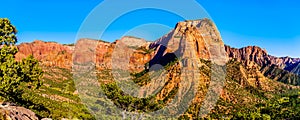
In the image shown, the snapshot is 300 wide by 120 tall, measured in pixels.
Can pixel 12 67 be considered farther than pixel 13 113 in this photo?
Yes

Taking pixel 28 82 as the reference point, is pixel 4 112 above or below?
below

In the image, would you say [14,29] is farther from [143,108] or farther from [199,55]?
[199,55]

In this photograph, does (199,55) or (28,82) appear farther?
(199,55)

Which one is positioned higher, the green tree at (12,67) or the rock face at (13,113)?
the green tree at (12,67)

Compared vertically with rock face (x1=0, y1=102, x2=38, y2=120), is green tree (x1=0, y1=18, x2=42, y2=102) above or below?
above

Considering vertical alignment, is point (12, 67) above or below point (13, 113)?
above

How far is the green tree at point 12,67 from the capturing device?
29997 millimetres

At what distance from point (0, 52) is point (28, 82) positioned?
4118 mm

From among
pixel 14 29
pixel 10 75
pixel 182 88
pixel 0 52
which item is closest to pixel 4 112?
pixel 10 75

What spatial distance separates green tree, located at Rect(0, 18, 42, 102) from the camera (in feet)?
98.4

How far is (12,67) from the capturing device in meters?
30.5

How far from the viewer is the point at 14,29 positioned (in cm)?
3256

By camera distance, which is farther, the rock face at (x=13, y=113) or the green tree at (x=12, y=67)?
the green tree at (x=12, y=67)

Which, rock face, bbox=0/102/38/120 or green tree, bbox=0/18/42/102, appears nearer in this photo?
rock face, bbox=0/102/38/120
